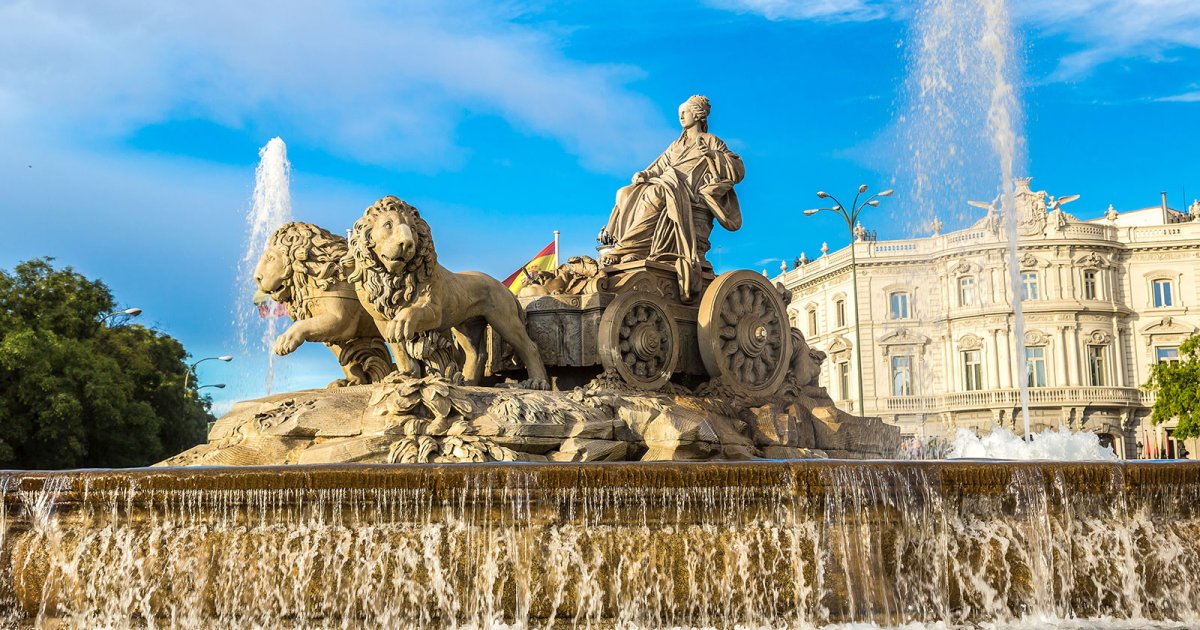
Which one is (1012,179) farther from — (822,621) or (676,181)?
(822,621)

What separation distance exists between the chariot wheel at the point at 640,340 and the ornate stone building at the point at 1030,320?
45625 mm

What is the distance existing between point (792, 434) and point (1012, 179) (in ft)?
51.5

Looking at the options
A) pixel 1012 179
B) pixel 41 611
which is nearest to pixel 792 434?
pixel 41 611

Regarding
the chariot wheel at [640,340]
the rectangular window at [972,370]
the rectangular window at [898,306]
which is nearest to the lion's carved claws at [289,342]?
the chariot wheel at [640,340]

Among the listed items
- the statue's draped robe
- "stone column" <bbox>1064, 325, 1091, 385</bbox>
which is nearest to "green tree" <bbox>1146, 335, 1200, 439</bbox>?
"stone column" <bbox>1064, 325, 1091, 385</bbox>

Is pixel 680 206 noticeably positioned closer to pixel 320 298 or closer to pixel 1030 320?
pixel 320 298

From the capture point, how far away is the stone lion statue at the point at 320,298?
13.0 m

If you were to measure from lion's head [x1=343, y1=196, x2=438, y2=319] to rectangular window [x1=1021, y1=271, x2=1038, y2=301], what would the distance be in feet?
184

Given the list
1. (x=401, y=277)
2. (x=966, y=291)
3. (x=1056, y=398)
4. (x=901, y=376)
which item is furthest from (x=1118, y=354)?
(x=401, y=277)

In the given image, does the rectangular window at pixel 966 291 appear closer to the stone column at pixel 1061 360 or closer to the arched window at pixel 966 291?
the arched window at pixel 966 291

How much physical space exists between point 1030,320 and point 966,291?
3.47 meters

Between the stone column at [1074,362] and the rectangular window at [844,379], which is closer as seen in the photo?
the rectangular window at [844,379]

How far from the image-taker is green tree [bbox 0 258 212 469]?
32.2 m

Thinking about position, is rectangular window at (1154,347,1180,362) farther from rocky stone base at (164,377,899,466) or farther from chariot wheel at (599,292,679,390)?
rocky stone base at (164,377,899,466)
